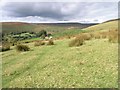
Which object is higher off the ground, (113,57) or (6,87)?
(113,57)

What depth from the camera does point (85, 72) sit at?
7691mm

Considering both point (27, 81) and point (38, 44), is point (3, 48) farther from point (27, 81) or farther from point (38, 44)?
point (27, 81)

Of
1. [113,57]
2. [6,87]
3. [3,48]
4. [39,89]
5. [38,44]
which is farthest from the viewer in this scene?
[38,44]

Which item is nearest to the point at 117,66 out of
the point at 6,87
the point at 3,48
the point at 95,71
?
the point at 95,71

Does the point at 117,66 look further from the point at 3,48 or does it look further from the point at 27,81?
the point at 3,48

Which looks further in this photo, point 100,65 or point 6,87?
point 100,65

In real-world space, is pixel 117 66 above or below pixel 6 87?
above

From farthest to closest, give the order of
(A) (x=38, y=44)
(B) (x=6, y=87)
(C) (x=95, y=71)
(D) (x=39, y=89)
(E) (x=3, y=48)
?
(A) (x=38, y=44) → (E) (x=3, y=48) → (C) (x=95, y=71) → (B) (x=6, y=87) → (D) (x=39, y=89)

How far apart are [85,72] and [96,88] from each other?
1785 millimetres

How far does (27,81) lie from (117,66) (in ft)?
10.9

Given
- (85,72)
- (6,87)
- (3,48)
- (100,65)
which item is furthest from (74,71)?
(3,48)

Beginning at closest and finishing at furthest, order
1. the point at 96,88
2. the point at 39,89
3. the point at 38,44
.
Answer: the point at 96,88
the point at 39,89
the point at 38,44

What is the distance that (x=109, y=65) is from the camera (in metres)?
8.33

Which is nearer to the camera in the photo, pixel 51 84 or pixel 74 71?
pixel 51 84
